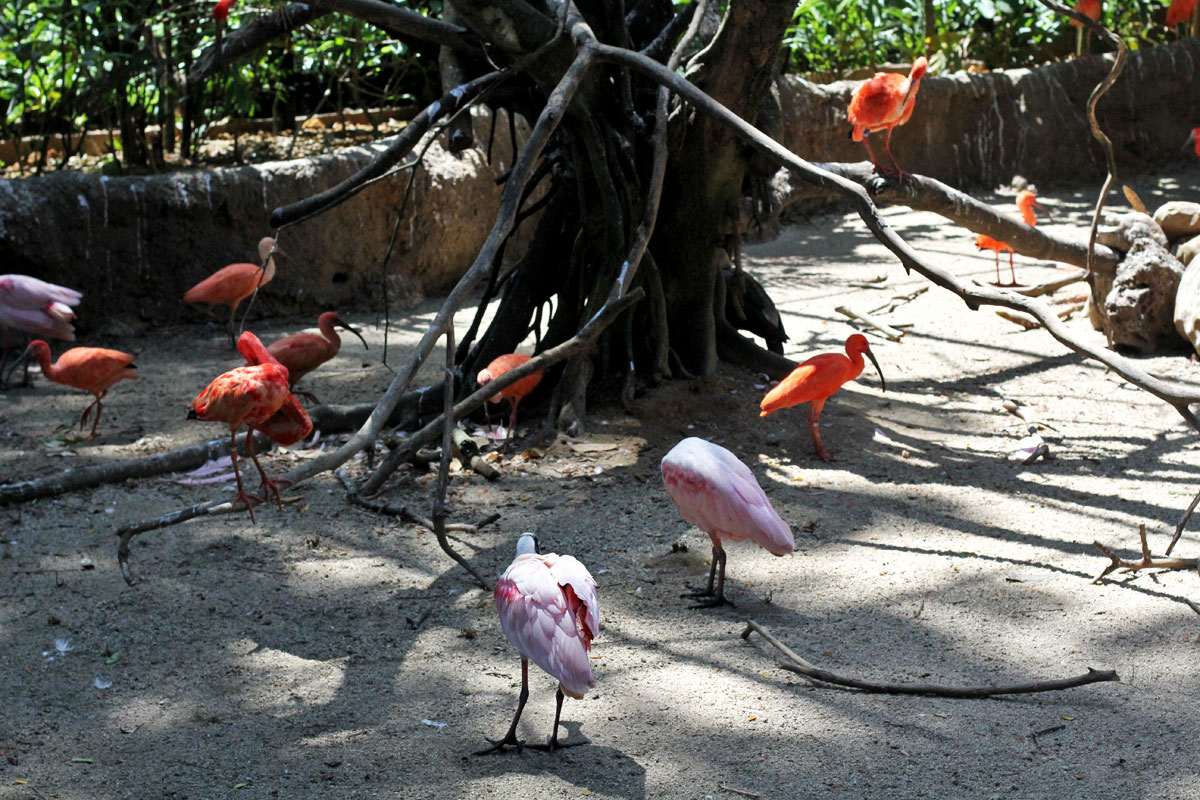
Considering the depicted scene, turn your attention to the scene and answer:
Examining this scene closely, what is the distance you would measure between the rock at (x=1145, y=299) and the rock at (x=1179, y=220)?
0.74 ft

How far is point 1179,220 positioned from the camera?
6.45 meters

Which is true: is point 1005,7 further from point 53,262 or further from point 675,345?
point 53,262

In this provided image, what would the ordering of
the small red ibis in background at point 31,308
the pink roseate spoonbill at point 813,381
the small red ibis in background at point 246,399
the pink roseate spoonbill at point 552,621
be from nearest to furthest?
1. the pink roseate spoonbill at point 552,621
2. the small red ibis in background at point 246,399
3. the pink roseate spoonbill at point 813,381
4. the small red ibis in background at point 31,308

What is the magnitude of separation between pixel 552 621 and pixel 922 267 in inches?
72.2

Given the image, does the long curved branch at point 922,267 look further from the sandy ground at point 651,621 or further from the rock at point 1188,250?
the rock at point 1188,250

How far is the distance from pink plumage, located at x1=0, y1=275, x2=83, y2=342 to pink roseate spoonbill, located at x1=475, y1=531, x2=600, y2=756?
4.43 metres

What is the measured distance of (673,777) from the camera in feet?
8.85

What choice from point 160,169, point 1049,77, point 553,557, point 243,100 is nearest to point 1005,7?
point 1049,77

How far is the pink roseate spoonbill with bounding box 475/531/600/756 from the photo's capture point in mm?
2637

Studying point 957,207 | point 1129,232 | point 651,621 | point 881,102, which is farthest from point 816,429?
point 1129,232

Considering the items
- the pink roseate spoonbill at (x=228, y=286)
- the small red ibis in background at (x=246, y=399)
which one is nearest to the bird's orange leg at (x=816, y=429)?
the small red ibis in background at (x=246, y=399)

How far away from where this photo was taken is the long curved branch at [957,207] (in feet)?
17.3

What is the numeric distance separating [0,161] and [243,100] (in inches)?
88.0

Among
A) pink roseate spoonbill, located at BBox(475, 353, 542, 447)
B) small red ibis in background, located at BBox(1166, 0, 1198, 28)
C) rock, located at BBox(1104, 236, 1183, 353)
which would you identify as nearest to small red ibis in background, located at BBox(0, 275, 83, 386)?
pink roseate spoonbill, located at BBox(475, 353, 542, 447)
